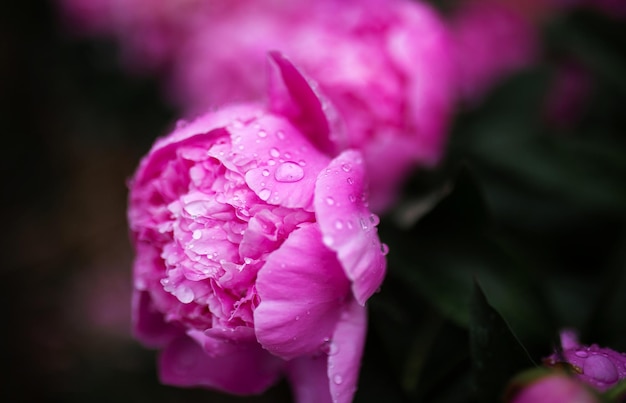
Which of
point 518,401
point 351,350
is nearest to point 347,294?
point 351,350

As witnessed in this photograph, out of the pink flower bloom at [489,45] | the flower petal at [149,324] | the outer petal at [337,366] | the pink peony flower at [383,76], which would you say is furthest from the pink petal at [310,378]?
the pink flower bloom at [489,45]

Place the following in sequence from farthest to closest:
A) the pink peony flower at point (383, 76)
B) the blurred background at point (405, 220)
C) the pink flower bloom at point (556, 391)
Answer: the pink peony flower at point (383, 76)
the blurred background at point (405, 220)
the pink flower bloom at point (556, 391)

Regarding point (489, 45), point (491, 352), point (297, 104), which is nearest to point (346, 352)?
point (491, 352)

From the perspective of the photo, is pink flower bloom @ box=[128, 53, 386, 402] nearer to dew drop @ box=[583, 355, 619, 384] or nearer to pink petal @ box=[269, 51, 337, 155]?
pink petal @ box=[269, 51, 337, 155]

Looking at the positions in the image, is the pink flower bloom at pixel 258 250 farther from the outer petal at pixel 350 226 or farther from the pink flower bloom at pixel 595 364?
the pink flower bloom at pixel 595 364

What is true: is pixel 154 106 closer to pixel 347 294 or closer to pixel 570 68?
pixel 570 68

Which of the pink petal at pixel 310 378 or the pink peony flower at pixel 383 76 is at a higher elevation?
the pink peony flower at pixel 383 76

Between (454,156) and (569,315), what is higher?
(454,156)
